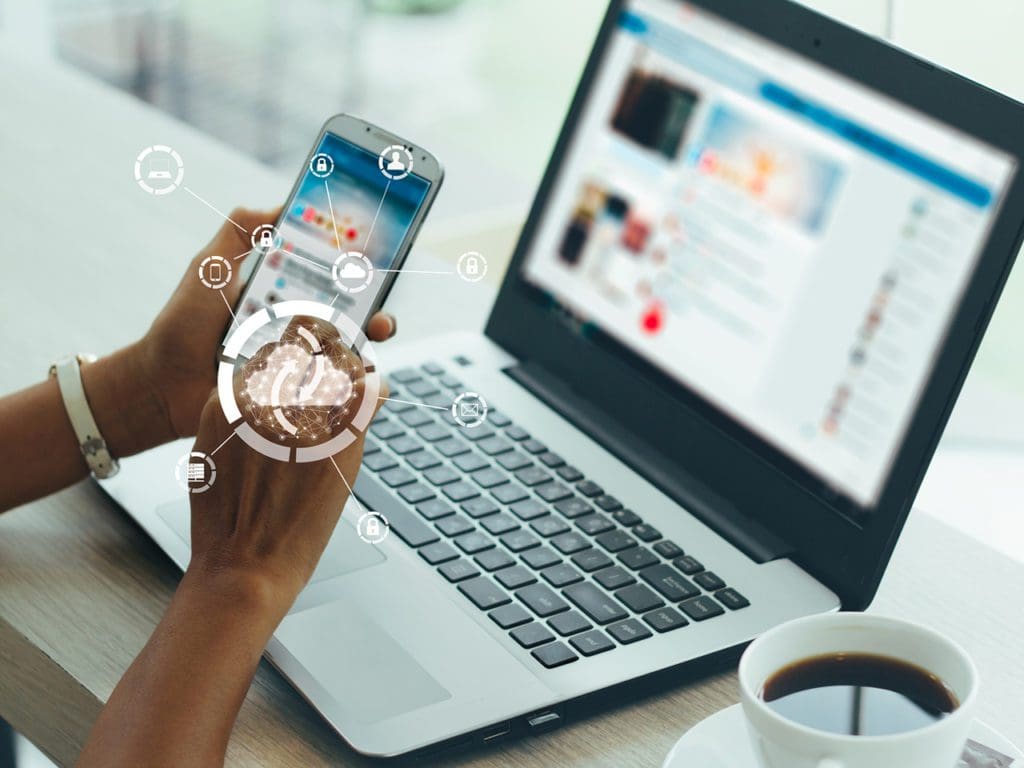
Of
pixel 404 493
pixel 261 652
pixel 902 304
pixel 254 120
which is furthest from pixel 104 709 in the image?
pixel 254 120

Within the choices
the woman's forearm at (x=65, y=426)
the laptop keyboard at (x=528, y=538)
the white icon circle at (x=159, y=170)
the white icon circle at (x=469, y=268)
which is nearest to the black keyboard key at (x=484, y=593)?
the laptop keyboard at (x=528, y=538)

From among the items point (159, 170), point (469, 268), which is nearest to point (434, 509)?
point (469, 268)

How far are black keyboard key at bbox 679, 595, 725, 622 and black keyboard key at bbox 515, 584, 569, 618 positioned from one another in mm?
62

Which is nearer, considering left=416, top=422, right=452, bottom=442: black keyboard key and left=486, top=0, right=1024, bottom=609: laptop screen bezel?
left=486, top=0, right=1024, bottom=609: laptop screen bezel

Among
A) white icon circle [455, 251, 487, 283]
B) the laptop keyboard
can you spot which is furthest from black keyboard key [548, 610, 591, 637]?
white icon circle [455, 251, 487, 283]

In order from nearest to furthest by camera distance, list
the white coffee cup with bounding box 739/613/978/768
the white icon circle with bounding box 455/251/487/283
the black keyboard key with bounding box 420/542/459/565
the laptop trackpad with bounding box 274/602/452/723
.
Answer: the white coffee cup with bounding box 739/613/978/768 < the laptop trackpad with bounding box 274/602/452/723 < the black keyboard key with bounding box 420/542/459/565 < the white icon circle with bounding box 455/251/487/283

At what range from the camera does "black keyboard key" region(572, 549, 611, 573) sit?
0.66m

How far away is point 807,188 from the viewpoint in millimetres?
687

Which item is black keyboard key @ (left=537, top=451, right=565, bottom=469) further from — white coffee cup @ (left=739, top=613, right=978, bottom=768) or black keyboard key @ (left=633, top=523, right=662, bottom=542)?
white coffee cup @ (left=739, top=613, right=978, bottom=768)

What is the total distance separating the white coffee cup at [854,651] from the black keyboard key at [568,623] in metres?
0.14

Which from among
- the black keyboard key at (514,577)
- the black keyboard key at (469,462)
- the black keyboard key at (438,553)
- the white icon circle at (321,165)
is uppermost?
the white icon circle at (321,165)

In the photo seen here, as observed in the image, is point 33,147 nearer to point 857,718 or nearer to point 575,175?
point 575,175

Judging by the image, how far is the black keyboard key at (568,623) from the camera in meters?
0.61

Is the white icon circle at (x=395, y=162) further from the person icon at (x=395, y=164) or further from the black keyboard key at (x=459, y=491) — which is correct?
the black keyboard key at (x=459, y=491)
